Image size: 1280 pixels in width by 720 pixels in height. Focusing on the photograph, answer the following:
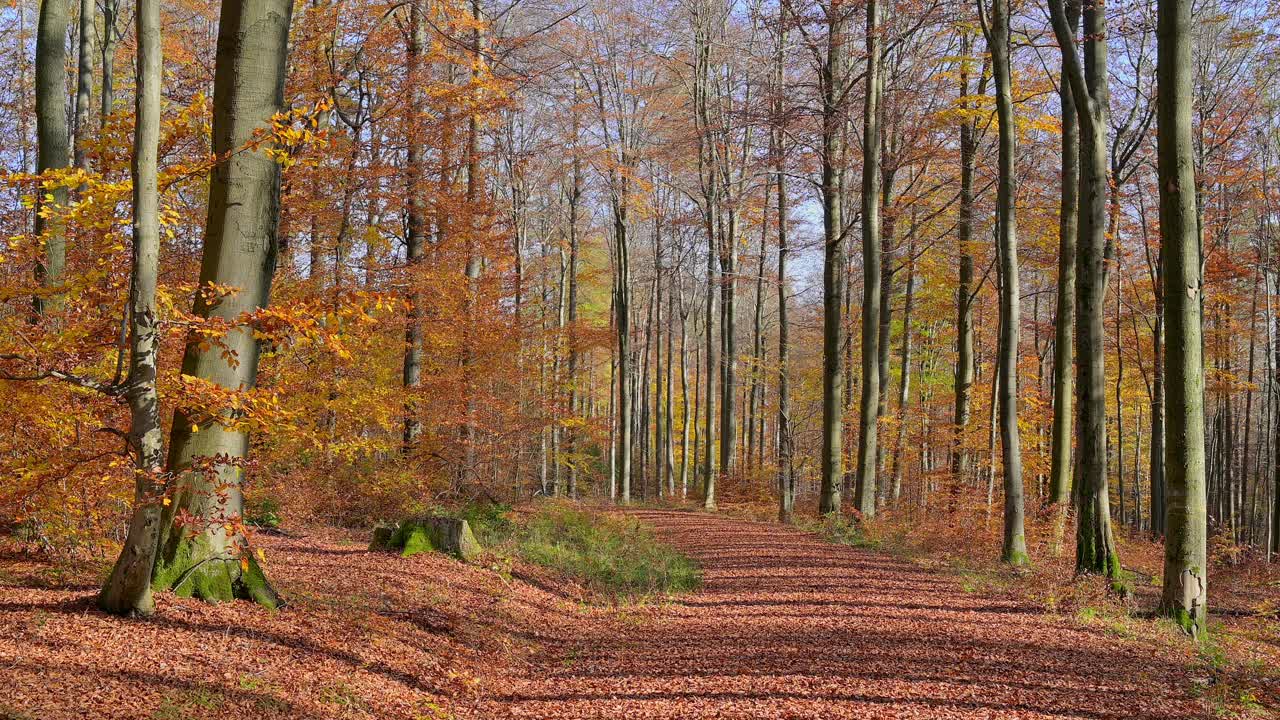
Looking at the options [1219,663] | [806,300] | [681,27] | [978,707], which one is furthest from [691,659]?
[806,300]

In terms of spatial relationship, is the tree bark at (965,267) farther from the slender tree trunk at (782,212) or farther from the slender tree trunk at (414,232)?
the slender tree trunk at (414,232)

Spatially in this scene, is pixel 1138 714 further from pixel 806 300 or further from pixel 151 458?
pixel 806 300

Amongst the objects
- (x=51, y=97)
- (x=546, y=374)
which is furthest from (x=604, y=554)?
(x=546, y=374)

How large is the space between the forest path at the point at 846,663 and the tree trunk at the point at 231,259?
7.98 ft

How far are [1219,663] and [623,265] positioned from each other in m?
18.5

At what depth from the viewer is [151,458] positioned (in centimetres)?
491

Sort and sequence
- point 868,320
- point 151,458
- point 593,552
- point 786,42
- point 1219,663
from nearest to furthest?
1. point 151,458
2. point 1219,663
3. point 593,552
4. point 868,320
5. point 786,42

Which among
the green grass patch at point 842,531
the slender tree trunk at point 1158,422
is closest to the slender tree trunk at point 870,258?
the green grass patch at point 842,531

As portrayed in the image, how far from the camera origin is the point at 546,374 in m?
23.8

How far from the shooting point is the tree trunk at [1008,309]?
11188 mm

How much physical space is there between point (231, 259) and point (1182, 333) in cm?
792

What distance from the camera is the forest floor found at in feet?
15.3

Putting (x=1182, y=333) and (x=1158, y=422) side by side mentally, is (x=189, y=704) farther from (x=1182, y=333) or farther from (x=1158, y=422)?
(x=1158, y=422)

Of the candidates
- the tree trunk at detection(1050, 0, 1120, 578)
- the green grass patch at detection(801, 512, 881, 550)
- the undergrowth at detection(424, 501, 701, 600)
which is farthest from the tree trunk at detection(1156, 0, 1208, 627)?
the green grass patch at detection(801, 512, 881, 550)
